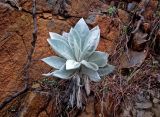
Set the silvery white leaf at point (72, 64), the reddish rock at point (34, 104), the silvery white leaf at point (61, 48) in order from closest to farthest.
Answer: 1. the silvery white leaf at point (72, 64)
2. the silvery white leaf at point (61, 48)
3. the reddish rock at point (34, 104)

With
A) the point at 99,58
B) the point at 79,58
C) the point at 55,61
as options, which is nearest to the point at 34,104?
the point at 55,61

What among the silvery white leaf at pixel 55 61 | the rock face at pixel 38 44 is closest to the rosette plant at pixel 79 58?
the silvery white leaf at pixel 55 61

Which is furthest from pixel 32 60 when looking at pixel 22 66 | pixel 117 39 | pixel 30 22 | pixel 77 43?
pixel 117 39

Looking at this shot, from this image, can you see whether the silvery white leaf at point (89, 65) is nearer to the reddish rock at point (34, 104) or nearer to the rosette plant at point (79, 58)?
the rosette plant at point (79, 58)

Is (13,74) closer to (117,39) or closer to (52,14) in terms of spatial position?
(52,14)

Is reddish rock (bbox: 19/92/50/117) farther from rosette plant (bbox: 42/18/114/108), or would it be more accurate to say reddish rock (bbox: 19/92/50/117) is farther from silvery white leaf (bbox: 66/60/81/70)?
silvery white leaf (bbox: 66/60/81/70)

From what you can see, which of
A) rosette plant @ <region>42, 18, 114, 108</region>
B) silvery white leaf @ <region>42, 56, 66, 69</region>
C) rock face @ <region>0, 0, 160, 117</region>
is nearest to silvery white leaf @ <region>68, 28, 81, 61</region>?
rosette plant @ <region>42, 18, 114, 108</region>

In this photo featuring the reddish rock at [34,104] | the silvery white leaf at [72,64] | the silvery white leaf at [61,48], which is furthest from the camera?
the reddish rock at [34,104]
